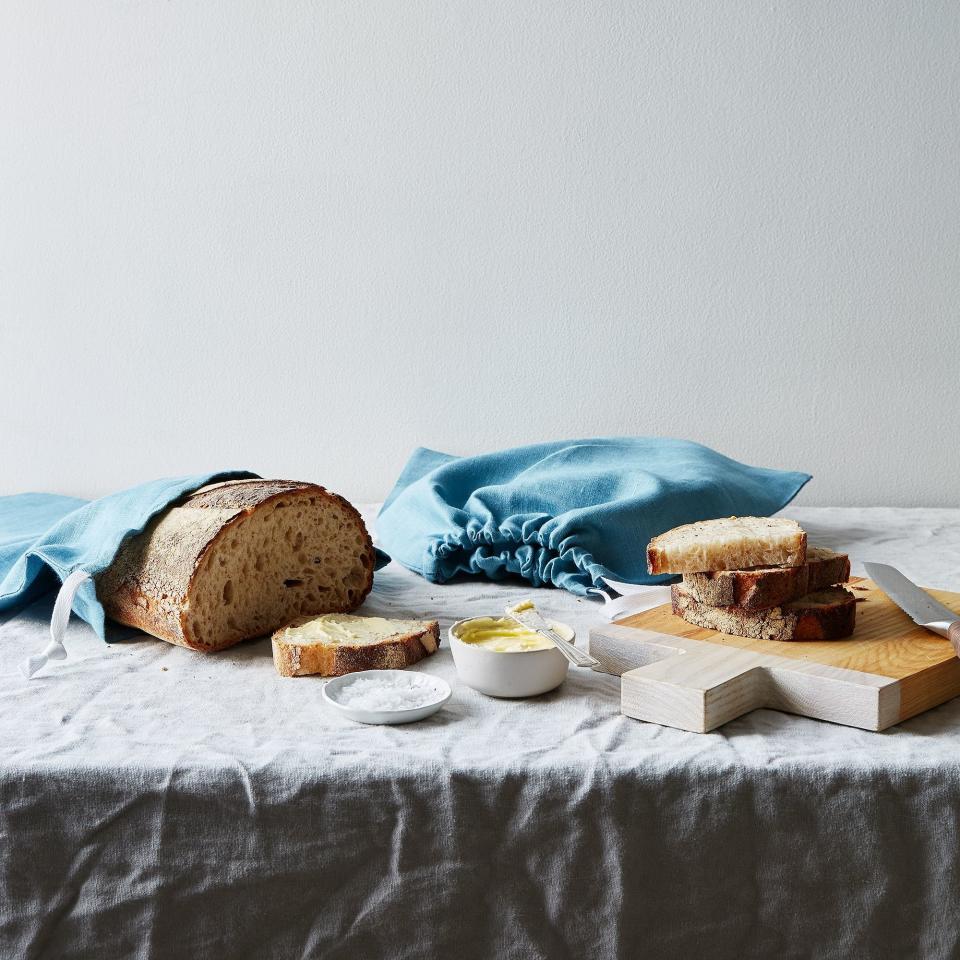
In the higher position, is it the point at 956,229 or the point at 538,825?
the point at 956,229

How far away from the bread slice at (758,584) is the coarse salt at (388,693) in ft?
0.94

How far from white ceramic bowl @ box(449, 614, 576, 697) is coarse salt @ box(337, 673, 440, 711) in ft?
0.14

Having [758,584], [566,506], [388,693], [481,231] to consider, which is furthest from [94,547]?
[481,231]

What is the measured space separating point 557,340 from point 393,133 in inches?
21.5

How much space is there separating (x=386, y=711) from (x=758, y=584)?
372 millimetres

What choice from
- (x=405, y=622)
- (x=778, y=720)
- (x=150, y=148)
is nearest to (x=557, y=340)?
(x=150, y=148)

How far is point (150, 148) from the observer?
7.35 ft

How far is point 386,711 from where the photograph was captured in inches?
35.0

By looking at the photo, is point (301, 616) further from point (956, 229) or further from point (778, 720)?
point (956, 229)

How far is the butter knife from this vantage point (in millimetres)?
943

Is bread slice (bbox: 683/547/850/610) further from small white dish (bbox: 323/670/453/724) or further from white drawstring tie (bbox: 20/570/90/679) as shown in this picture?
white drawstring tie (bbox: 20/570/90/679)

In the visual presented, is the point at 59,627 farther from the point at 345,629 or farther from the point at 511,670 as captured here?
the point at 511,670

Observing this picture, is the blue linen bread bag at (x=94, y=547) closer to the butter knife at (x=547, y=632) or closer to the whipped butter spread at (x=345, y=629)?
the whipped butter spread at (x=345, y=629)

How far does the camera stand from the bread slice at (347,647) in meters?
1.05
